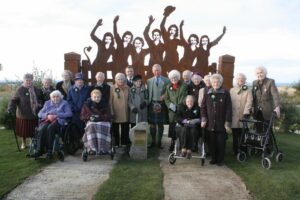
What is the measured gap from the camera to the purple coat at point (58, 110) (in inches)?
253

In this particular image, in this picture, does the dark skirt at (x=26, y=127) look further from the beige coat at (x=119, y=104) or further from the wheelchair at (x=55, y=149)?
the beige coat at (x=119, y=104)

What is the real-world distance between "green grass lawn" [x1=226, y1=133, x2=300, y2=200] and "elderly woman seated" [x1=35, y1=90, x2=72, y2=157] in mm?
2838

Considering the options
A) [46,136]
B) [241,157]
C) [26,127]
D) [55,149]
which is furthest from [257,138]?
[26,127]

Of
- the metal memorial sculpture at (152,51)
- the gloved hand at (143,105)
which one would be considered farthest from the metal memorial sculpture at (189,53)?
the gloved hand at (143,105)

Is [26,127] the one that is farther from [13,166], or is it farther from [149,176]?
[149,176]

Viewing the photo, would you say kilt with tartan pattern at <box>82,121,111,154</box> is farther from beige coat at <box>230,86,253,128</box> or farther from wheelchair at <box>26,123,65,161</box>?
beige coat at <box>230,86,253,128</box>

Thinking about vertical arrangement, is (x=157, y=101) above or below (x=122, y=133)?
above

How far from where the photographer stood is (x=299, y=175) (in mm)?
5527

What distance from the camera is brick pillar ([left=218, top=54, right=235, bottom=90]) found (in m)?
9.15

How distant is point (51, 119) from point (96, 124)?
741mm

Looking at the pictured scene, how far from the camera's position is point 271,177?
17.6 feet

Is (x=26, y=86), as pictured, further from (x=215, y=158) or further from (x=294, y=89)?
(x=294, y=89)

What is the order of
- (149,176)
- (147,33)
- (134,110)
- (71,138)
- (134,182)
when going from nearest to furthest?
1. (134,182)
2. (149,176)
3. (71,138)
4. (134,110)
5. (147,33)

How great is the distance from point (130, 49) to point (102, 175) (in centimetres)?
428
